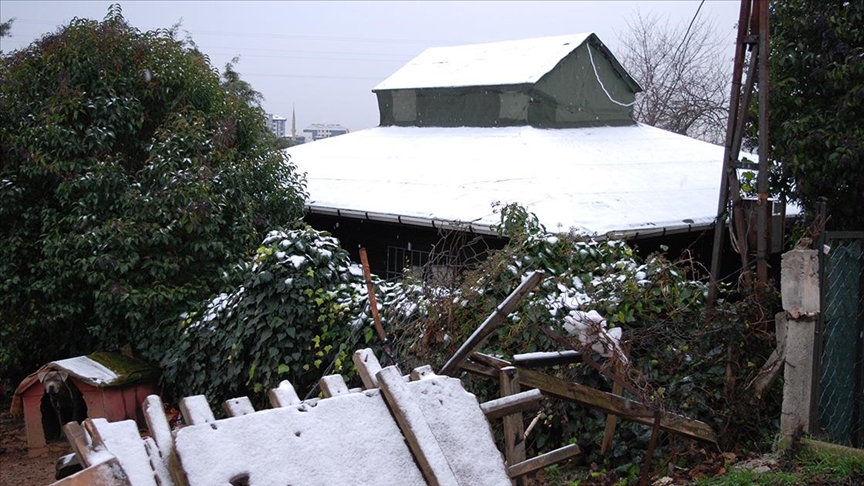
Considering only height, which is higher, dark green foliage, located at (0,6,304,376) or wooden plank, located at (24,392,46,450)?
dark green foliage, located at (0,6,304,376)

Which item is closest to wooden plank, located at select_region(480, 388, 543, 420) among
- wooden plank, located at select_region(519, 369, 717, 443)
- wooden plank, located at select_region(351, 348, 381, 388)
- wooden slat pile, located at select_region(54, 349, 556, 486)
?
wooden slat pile, located at select_region(54, 349, 556, 486)

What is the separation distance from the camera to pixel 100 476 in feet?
8.05

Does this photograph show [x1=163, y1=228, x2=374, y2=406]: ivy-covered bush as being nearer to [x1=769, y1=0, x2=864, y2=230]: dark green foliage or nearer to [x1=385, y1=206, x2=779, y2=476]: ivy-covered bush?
[x1=385, y1=206, x2=779, y2=476]: ivy-covered bush

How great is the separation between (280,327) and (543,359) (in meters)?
3.83

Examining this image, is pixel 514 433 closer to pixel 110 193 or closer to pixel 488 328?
pixel 488 328

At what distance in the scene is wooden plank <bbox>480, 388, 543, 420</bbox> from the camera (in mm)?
3277

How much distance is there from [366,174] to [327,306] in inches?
198

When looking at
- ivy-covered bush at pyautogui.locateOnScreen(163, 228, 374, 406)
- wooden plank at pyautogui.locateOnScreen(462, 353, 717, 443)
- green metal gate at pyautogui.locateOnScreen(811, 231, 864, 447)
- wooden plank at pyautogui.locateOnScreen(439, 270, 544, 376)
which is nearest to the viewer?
wooden plank at pyautogui.locateOnScreen(439, 270, 544, 376)

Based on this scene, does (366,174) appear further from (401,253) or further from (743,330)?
(743,330)

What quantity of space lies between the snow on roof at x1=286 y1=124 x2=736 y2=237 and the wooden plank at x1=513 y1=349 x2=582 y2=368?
11.3 ft

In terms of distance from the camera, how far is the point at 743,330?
18.6ft

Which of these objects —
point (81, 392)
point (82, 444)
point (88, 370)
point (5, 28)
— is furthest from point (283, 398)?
point (5, 28)

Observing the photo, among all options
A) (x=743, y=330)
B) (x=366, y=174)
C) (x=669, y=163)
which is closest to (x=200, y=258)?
(x=366, y=174)

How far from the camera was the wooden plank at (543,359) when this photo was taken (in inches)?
159
